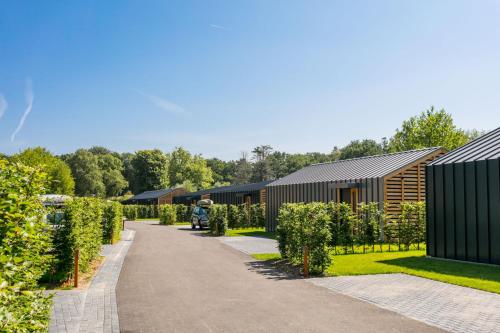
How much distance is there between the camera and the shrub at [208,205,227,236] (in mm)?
28203

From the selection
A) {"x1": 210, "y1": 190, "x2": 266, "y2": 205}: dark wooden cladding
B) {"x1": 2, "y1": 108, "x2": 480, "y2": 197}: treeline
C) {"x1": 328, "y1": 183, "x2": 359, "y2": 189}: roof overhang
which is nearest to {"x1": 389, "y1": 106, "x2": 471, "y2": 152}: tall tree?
{"x1": 2, "y1": 108, "x2": 480, "y2": 197}: treeline

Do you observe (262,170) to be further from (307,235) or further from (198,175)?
(307,235)

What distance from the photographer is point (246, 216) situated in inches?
1403

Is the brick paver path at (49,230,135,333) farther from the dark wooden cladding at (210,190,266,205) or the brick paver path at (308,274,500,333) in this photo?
the dark wooden cladding at (210,190,266,205)

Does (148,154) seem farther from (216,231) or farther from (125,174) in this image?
(216,231)

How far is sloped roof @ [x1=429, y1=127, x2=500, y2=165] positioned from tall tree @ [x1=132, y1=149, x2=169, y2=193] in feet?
267

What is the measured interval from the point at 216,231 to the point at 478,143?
53.7ft

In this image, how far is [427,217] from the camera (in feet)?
55.4

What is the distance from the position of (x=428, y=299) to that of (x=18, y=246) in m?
8.14

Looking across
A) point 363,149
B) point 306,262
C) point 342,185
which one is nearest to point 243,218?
point 342,185

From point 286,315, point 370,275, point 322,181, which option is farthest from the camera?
point 322,181

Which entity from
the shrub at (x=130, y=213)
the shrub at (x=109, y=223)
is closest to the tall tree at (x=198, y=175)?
the shrub at (x=130, y=213)

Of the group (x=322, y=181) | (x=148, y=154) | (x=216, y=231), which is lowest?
(x=216, y=231)

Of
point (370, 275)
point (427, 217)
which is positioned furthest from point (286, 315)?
point (427, 217)
